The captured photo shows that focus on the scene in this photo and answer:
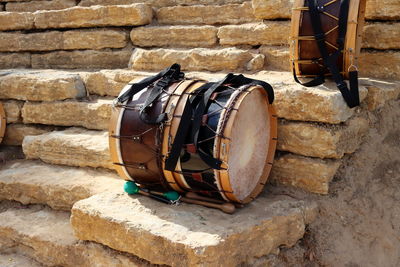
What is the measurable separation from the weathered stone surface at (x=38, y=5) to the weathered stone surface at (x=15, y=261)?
12.3 ft

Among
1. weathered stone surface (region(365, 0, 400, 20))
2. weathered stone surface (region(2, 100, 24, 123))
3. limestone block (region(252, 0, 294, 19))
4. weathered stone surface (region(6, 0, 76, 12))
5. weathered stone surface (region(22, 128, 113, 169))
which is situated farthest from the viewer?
weathered stone surface (region(6, 0, 76, 12))

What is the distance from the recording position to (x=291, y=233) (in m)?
3.02

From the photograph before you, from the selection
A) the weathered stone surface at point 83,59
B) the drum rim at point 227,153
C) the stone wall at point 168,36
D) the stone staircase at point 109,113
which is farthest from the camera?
the weathered stone surface at point 83,59

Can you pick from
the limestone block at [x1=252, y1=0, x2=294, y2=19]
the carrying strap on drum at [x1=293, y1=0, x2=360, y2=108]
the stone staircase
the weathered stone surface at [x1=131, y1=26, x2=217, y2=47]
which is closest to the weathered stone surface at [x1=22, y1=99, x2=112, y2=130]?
the stone staircase

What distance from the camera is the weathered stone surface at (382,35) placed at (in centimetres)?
365

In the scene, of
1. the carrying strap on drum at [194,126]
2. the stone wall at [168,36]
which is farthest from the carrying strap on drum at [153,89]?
the stone wall at [168,36]

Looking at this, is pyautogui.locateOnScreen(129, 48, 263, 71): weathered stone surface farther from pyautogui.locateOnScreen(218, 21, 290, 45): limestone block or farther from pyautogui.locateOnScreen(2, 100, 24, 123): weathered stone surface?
pyautogui.locateOnScreen(2, 100, 24, 123): weathered stone surface

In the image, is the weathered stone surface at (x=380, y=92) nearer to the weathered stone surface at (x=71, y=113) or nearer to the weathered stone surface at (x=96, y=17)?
the weathered stone surface at (x=71, y=113)

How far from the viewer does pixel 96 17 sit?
5184 millimetres

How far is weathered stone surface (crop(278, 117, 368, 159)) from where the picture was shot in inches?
123

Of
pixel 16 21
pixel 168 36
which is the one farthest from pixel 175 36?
pixel 16 21

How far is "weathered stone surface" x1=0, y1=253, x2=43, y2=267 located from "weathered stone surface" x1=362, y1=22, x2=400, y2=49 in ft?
10.4

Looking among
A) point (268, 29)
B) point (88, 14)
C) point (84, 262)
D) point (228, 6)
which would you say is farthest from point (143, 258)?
point (88, 14)

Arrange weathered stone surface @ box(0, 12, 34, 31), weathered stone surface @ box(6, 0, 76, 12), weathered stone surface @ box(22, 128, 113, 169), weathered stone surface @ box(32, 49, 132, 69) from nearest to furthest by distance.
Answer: weathered stone surface @ box(22, 128, 113, 169) < weathered stone surface @ box(32, 49, 132, 69) < weathered stone surface @ box(0, 12, 34, 31) < weathered stone surface @ box(6, 0, 76, 12)
